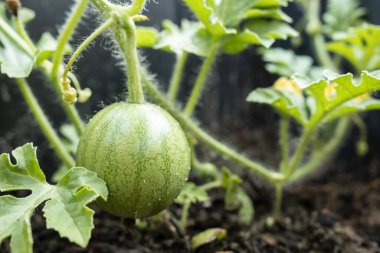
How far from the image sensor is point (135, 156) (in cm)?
117

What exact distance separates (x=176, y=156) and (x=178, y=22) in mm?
1441

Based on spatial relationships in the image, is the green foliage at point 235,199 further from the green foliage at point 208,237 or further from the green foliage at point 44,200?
the green foliage at point 44,200

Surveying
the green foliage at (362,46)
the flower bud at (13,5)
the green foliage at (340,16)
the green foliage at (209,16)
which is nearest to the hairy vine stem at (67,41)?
the flower bud at (13,5)

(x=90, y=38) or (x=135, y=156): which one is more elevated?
(x=90, y=38)

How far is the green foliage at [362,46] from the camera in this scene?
1.95m

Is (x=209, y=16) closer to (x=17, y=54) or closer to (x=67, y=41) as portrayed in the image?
(x=67, y=41)

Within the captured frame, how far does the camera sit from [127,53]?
128 cm

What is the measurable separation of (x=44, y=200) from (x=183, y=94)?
5.33ft

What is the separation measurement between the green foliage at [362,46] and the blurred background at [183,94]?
70 centimetres

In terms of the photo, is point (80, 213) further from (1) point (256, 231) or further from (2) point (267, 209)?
(2) point (267, 209)

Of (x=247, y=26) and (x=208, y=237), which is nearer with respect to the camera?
(x=208, y=237)

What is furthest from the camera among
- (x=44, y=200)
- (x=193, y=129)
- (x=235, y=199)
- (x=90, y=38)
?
(x=235, y=199)

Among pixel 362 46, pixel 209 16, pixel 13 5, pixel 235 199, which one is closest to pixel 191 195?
pixel 235 199

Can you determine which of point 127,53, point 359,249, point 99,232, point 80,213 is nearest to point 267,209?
point 359,249
